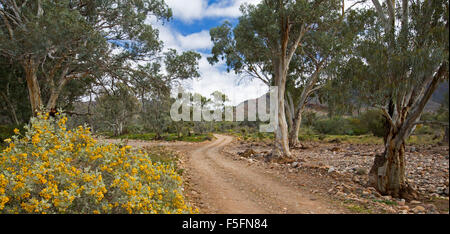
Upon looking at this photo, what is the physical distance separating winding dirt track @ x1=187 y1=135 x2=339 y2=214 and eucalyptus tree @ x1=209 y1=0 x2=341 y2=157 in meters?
4.03

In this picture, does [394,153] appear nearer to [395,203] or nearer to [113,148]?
[395,203]

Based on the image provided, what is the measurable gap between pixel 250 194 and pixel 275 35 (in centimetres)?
733

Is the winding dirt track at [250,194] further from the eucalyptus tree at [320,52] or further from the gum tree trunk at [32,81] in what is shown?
the gum tree trunk at [32,81]

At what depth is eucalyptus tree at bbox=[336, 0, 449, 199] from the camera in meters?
4.52

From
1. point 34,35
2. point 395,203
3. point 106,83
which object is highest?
point 34,35

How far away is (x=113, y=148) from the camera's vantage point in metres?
3.87

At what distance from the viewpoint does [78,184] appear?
330cm

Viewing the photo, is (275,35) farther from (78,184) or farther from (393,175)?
(78,184)

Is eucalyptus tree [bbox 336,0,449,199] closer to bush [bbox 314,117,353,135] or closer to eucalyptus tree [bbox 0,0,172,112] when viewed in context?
eucalyptus tree [bbox 0,0,172,112]

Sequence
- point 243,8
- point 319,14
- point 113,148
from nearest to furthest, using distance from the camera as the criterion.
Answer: point 113,148 < point 319,14 < point 243,8

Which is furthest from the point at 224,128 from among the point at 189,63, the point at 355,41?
the point at 355,41

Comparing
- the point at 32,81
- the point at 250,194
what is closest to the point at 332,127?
the point at 250,194

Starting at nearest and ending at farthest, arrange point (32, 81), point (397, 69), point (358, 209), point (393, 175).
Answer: point (358, 209) < point (397, 69) < point (393, 175) < point (32, 81)

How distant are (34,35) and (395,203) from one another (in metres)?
11.0
